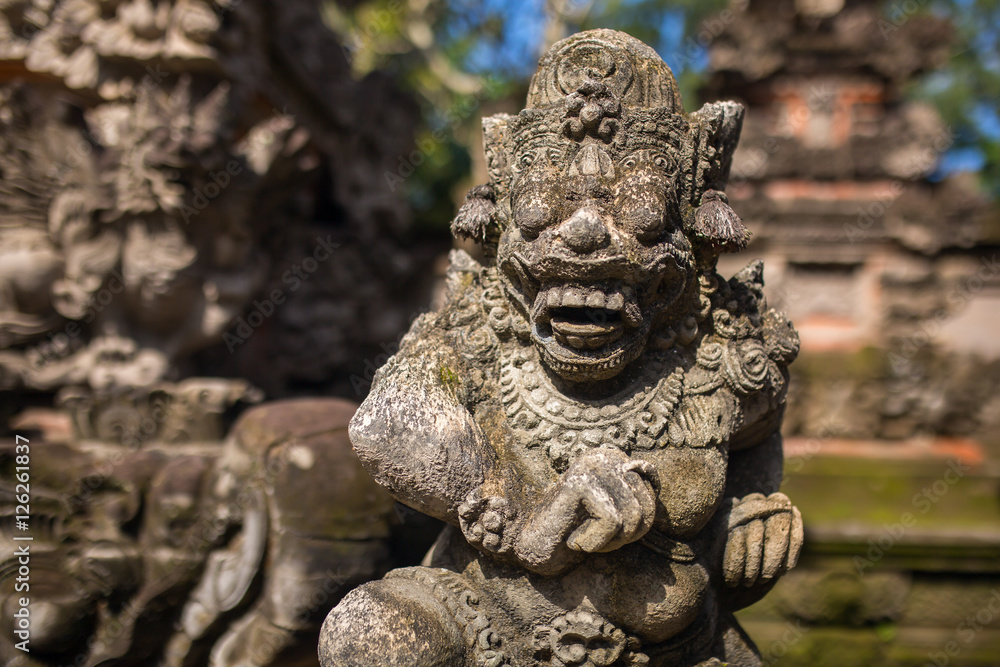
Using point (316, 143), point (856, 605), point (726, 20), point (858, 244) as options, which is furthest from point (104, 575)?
point (726, 20)

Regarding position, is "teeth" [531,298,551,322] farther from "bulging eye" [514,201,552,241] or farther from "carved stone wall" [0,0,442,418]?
"carved stone wall" [0,0,442,418]

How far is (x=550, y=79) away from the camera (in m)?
1.98

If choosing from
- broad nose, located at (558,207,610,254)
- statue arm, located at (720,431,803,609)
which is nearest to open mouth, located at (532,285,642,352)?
broad nose, located at (558,207,610,254)

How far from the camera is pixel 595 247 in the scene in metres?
1.75

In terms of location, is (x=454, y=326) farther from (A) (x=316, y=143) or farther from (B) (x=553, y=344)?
(A) (x=316, y=143)

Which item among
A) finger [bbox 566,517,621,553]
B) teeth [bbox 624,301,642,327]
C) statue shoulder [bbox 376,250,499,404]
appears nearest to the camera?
finger [bbox 566,517,621,553]

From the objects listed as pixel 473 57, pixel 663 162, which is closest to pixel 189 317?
pixel 663 162

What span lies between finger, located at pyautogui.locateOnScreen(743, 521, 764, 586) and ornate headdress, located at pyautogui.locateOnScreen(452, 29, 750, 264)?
818mm

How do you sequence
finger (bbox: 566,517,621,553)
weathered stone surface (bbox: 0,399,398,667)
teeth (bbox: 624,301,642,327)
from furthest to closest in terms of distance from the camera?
1. weathered stone surface (bbox: 0,399,398,667)
2. teeth (bbox: 624,301,642,327)
3. finger (bbox: 566,517,621,553)

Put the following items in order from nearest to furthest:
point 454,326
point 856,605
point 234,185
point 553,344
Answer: point 553,344
point 454,326
point 856,605
point 234,185

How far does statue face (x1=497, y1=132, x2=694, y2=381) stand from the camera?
5.81 ft

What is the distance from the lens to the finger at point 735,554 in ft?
6.64

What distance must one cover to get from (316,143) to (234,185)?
84.5 inches

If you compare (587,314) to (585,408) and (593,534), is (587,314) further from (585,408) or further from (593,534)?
(593,534)
